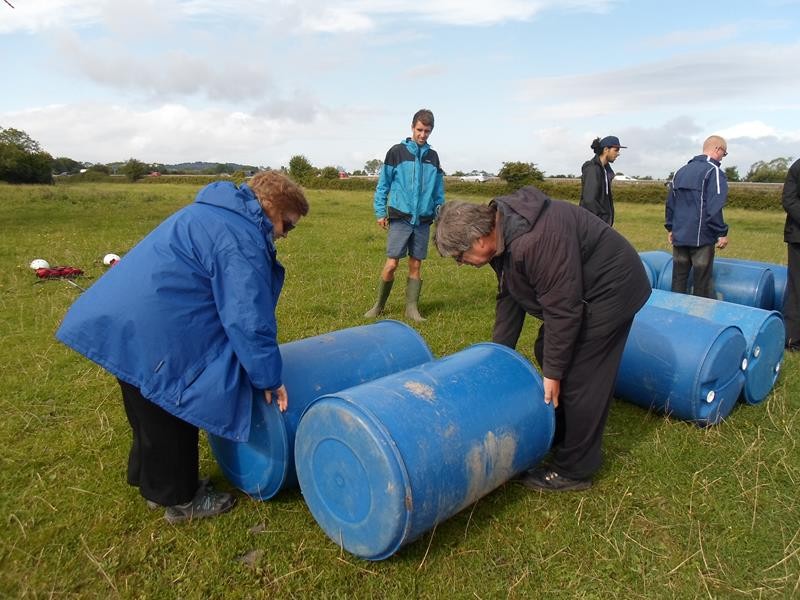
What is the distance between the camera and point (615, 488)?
13.0ft

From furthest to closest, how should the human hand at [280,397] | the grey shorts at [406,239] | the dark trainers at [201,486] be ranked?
the grey shorts at [406,239]
the dark trainers at [201,486]
the human hand at [280,397]

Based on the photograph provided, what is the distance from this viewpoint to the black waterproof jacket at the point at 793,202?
649 cm

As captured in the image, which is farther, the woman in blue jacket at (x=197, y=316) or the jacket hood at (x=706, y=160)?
the jacket hood at (x=706, y=160)

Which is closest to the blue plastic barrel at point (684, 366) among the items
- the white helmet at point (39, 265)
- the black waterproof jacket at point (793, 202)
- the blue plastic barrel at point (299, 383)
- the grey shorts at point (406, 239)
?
the blue plastic barrel at point (299, 383)

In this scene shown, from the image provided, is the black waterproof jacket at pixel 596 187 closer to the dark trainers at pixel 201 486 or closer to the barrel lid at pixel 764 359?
the barrel lid at pixel 764 359

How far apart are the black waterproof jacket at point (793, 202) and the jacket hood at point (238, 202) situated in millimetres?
5927

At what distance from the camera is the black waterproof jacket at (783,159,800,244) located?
649cm

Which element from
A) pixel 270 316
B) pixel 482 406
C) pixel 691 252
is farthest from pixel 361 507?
pixel 691 252

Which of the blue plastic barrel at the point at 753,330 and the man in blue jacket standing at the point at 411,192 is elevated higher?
the man in blue jacket standing at the point at 411,192

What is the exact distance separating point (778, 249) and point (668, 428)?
580 inches

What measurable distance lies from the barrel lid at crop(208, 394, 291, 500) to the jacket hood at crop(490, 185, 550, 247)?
5.48ft

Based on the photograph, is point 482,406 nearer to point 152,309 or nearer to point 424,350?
point 424,350

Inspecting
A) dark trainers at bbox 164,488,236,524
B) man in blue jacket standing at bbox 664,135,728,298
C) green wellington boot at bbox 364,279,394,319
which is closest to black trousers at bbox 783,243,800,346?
man in blue jacket standing at bbox 664,135,728,298

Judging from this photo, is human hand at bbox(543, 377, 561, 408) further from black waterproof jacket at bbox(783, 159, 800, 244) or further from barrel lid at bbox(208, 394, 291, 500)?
black waterproof jacket at bbox(783, 159, 800, 244)
